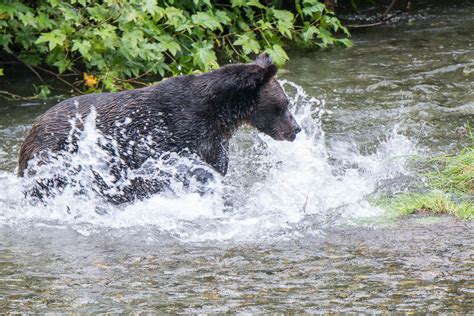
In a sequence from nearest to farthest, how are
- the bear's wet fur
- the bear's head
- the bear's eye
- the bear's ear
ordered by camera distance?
the bear's wet fur, the bear's ear, the bear's head, the bear's eye

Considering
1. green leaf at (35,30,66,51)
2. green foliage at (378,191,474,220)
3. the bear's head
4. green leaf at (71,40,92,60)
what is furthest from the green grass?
green leaf at (35,30,66,51)

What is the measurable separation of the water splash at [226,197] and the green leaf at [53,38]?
183 centimetres

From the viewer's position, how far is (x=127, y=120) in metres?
7.30

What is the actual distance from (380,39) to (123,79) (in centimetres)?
451

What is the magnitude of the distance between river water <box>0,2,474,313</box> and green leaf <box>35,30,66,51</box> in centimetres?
100

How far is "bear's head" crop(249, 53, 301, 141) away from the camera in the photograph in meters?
7.86

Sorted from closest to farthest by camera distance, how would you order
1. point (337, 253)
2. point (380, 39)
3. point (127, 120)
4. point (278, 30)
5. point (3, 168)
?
point (337, 253), point (127, 120), point (3, 168), point (278, 30), point (380, 39)

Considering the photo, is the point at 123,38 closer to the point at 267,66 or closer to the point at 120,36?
the point at 120,36

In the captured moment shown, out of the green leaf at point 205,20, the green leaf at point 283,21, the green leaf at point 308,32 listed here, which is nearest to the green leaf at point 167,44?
the green leaf at point 205,20

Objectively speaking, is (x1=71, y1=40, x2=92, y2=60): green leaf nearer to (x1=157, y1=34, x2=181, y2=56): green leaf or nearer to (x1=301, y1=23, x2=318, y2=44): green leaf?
(x1=157, y1=34, x2=181, y2=56): green leaf

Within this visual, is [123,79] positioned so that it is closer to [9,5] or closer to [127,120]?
[9,5]

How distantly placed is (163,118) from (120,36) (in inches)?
141

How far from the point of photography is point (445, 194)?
7148mm

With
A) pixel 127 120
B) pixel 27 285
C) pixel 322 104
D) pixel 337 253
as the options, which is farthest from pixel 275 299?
pixel 322 104
